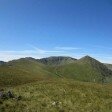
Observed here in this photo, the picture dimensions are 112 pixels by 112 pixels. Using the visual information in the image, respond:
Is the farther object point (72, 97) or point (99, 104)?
point (72, 97)

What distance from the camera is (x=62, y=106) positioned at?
76.4ft

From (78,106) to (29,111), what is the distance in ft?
19.1

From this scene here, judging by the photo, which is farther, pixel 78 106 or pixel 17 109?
pixel 78 106

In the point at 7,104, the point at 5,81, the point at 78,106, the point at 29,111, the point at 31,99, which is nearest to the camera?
the point at 29,111

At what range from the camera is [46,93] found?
29703mm

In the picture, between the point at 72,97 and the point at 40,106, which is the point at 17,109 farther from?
the point at 72,97

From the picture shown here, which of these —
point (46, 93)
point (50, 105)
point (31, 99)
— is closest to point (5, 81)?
point (46, 93)

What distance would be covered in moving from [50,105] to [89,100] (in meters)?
5.63

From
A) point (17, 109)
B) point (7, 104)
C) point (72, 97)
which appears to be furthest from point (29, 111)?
point (72, 97)

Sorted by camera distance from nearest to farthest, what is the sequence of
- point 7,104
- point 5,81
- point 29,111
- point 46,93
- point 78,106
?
1. point 29,111
2. point 7,104
3. point 78,106
4. point 46,93
5. point 5,81

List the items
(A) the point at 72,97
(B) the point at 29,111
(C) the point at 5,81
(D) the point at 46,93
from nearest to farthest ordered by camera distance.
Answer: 1. (B) the point at 29,111
2. (A) the point at 72,97
3. (D) the point at 46,93
4. (C) the point at 5,81

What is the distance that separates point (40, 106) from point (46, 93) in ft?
22.9

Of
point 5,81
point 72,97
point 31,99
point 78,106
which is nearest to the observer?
point 78,106

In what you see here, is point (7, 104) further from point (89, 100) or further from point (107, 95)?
point (107, 95)
